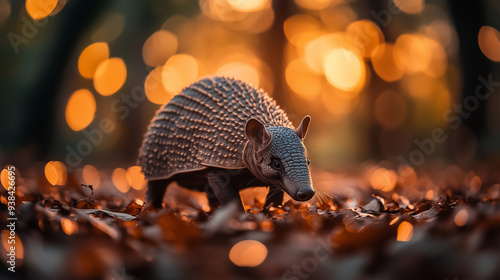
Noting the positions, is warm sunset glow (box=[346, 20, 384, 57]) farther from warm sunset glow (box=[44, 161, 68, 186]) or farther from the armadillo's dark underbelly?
the armadillo's dark underbelly

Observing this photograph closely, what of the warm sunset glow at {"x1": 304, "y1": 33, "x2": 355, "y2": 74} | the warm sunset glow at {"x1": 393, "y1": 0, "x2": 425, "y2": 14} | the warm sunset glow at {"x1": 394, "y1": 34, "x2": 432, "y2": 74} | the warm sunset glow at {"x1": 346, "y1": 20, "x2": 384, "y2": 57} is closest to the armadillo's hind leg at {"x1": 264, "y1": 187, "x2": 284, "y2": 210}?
the warm sunset glow at {"x1": 393, "y1": 0, "x2": 425, "y2": 14}

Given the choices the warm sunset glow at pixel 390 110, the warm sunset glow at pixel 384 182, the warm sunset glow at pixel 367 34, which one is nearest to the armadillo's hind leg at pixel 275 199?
the warm sunset glow at pixel 384 182

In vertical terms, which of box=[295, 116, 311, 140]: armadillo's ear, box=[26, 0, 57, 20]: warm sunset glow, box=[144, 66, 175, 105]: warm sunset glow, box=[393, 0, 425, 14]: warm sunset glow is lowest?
box=[295, 116, 311, 140]: armadillo's ear

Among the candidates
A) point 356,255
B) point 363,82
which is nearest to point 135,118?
point 363,82

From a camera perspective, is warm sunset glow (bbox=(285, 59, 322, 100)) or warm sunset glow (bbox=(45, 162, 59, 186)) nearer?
warm sunset glow (bbox=(45, 162, 59, 186))

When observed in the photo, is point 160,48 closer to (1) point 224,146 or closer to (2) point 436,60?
(2) point 436,60

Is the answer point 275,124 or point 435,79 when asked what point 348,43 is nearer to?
point 435,79

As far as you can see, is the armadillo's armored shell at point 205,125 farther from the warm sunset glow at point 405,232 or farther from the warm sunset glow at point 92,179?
the warm sunset glow at point 92,179

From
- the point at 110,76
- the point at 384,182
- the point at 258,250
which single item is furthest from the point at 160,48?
the point at 258,250
